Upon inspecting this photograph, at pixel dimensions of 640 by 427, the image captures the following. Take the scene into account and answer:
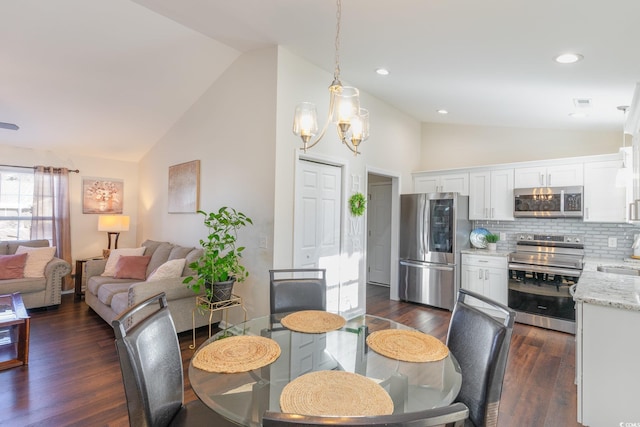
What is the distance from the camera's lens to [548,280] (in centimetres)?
388

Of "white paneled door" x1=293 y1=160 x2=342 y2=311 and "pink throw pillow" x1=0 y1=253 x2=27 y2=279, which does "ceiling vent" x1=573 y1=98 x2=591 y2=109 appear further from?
"pink throw pillow" x1=0 y1=253 x2=27 y2=279

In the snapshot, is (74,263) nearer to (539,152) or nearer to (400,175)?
(400,175)

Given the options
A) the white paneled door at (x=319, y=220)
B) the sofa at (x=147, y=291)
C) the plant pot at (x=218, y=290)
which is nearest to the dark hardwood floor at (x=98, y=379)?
the sofa at (x=147, y=291)

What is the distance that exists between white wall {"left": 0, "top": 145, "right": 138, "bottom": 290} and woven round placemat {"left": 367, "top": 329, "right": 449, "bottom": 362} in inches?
217

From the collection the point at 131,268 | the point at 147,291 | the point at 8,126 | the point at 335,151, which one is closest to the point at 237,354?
the point at 147,291

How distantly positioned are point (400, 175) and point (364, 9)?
3079 mm

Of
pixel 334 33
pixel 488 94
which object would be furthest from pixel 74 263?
pixel 488 94

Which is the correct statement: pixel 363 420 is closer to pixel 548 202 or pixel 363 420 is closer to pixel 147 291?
pixel 147 291

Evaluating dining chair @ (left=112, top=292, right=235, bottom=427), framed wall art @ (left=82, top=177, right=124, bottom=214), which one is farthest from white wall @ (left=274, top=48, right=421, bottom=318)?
framed wall art @ (left=82, top=177, right=124, bottom=214)

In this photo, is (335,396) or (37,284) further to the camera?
(37,284)

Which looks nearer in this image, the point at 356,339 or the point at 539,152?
the point at 356,339

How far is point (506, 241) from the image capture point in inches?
186

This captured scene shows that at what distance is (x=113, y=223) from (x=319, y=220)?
3640mm

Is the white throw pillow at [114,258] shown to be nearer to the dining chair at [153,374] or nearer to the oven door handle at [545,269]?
the dining chair at [153,374]
